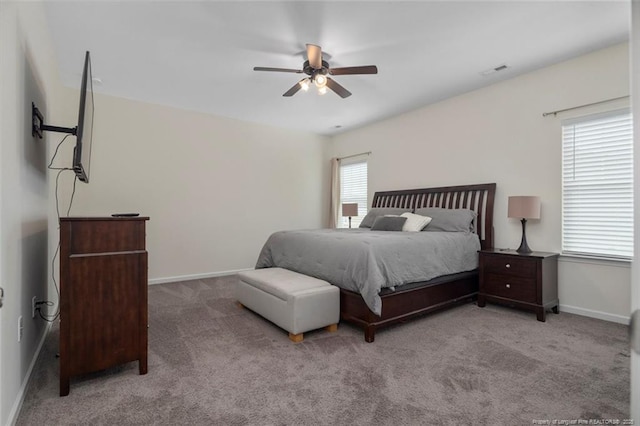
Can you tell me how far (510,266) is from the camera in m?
3.38

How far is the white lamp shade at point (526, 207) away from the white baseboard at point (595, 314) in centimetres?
102

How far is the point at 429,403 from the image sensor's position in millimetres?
1807

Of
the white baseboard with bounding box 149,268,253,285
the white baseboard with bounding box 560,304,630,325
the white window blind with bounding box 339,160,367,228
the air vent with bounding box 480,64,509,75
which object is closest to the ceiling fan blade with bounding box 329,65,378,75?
the air vent with bounding box 480,64,509,75

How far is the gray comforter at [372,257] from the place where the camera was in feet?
8.89

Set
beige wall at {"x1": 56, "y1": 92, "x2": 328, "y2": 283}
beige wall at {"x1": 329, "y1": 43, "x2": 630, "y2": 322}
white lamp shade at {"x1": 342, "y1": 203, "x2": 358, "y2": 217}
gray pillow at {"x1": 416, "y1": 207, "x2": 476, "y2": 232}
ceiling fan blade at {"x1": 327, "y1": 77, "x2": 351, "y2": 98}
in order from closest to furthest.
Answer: beige wall at {"x1": 329, "y1": 43, "x2": 630, "y2": 322}
ceiling fan blade at {"x1": 327, "y1": 77, "x2": 351, "y2": 98}
gray pillow at {"x1": 416, "y1": 207, "x2": 476, "y2": 232}
beige wall at {"x1": 56, "y1": 92, "x2": 328, "y2": 283}
white lamp shade at {"x1": 342, "y1": 203, "x2": 358, "y2": 217}

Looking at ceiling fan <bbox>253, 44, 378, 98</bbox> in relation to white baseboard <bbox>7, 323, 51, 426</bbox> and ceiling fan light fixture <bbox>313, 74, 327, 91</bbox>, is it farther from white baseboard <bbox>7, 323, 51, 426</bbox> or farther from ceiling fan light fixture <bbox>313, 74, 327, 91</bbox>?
white baseboard <bbox>7, 323, 51, 426</bbox>

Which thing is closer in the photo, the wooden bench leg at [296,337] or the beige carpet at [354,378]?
the beige carpet at [354,378]

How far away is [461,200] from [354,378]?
3104 millimetres

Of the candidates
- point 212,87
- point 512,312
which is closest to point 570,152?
point 512,312

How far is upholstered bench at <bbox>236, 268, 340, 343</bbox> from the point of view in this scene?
2.61 meters

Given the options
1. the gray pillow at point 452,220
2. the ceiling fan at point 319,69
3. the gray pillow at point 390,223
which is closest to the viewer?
the ceiling fan at point 319,69

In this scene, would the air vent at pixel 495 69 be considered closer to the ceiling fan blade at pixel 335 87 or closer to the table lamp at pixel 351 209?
the ceiling fan blade at pixel 335 87

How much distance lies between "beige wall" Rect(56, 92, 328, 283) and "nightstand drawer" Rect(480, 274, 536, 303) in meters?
3.59

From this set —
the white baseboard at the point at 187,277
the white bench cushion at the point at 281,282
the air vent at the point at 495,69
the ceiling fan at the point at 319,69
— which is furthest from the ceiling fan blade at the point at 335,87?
the white baseboard at the point at 187,277
